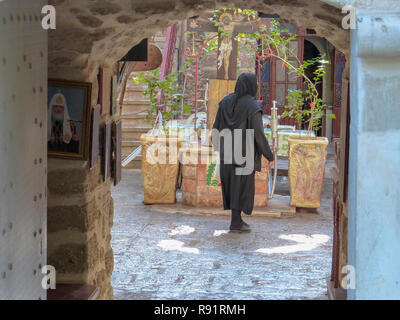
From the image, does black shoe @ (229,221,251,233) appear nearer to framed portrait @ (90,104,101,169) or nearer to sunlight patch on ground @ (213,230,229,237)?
sunlight patch on ground @ (213,230,229,237)

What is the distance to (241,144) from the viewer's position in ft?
24.8

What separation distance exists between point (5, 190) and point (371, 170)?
1.42 m

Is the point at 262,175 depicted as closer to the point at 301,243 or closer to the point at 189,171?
the point at 189,171

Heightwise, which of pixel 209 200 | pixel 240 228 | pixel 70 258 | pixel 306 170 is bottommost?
pixel 240 228

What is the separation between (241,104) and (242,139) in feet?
1.26

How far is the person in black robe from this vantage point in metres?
7.52

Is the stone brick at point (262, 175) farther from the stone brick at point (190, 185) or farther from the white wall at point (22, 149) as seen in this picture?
the white wall at point (22, 149)

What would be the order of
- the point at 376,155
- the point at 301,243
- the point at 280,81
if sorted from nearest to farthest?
the point at 376,155 < the point at 301,243 < the point at 280,81

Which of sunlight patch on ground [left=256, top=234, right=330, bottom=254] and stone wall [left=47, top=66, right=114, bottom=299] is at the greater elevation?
stone wall [left=47, top=66, right=114, bottom=299]

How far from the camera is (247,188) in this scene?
757 centimetres

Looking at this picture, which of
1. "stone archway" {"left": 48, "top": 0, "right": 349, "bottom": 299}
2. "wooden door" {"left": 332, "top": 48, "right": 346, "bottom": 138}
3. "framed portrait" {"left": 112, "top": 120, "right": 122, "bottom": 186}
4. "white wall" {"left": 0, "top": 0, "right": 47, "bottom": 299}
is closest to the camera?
"white wall" {"left": 0, "top": 0, "right": 47, "bottom": 299}
